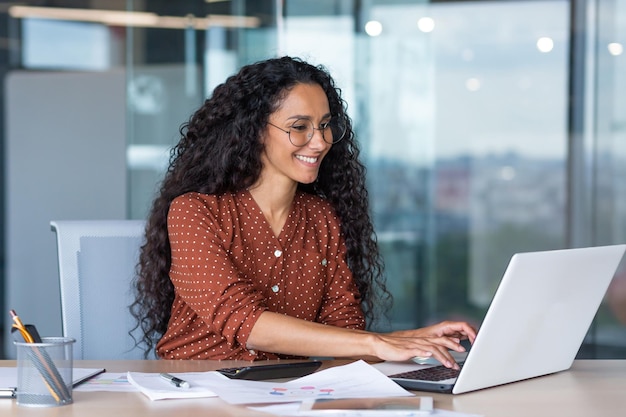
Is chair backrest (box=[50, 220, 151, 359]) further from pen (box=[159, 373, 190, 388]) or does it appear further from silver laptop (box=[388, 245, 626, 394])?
silver laptop (box=[388, 245, 626, 394])

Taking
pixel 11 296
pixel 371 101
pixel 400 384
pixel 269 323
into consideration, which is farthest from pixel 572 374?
pixel 11 296

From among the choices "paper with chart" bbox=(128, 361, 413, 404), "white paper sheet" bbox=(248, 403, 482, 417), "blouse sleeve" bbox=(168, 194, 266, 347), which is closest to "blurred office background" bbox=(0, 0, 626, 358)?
"blouse sleeve" bbox=(168, 194, 266, 347)

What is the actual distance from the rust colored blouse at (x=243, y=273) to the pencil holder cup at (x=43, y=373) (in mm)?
563

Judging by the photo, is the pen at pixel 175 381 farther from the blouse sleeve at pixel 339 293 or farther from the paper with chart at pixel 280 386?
the blouse sleeve at pixel 339 293

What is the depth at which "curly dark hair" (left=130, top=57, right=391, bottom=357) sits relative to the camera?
2514 millimetres

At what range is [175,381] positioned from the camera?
1.86 meters

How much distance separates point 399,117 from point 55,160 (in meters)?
1.89

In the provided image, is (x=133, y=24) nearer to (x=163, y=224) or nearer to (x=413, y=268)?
(x=413, y=268)

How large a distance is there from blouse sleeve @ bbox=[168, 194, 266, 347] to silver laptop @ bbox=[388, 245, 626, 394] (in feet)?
1.38

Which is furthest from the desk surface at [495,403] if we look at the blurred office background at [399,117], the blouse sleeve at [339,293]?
the blurred office background at [399,117]

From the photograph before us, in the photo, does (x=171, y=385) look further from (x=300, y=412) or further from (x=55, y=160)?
(x=55, y=160)

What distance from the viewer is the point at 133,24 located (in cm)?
564

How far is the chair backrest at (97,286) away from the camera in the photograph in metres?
2.50

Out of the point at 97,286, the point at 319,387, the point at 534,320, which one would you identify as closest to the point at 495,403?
the point at 534,320
